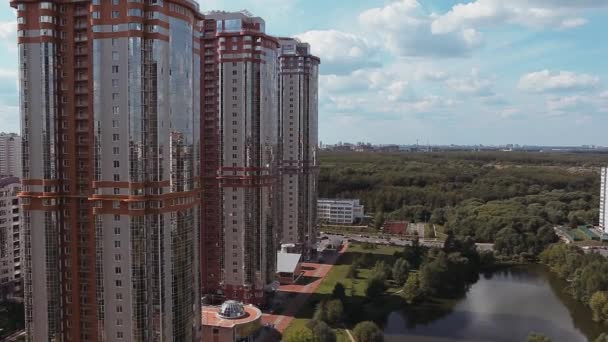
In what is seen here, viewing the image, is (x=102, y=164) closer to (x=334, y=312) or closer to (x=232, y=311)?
(x=232, y=311)

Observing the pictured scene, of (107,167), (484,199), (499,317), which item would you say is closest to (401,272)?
(499,317)

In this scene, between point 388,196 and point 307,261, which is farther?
point 388,196

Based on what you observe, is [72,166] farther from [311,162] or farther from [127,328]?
[311,162]

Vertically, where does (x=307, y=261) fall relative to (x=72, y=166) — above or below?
below

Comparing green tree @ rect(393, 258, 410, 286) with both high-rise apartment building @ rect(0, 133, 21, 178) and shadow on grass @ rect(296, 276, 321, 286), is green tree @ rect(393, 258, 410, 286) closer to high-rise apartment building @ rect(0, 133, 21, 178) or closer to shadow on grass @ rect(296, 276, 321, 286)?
shadow on grass @ rect(296, 276, 321, 286)

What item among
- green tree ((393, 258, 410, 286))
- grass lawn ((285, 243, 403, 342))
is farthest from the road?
green tree ((393, 258, 410, 286))

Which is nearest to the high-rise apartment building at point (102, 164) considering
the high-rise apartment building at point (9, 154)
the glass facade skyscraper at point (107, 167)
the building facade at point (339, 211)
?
the glass facade skyscraper at point (107, 167)

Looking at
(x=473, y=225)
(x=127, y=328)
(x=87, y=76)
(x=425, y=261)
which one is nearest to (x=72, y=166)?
(x=87, y=76)

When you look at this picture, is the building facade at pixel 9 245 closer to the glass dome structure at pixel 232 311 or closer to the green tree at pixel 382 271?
the glass dome structure at pixel 232 311
